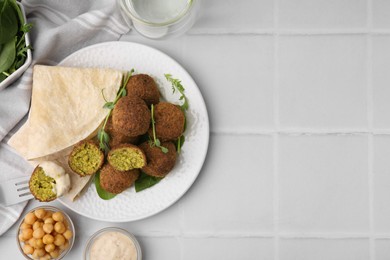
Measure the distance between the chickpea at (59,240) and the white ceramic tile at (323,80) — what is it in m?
0.51

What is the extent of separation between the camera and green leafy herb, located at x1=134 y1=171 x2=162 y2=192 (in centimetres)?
120

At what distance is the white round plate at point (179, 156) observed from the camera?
3.95 ft

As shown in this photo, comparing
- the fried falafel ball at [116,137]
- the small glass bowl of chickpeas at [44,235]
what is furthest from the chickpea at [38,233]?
the fried falafel ball at [116,137]

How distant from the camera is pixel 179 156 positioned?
1.21 metres

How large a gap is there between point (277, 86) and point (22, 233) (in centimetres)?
61

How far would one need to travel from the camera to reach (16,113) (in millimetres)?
1210

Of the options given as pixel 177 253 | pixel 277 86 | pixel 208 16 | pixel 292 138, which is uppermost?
pixel 208 16

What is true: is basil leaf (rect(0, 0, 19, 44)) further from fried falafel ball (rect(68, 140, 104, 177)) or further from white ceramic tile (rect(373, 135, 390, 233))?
white ceramic tile (rect(373, 135, 390, 233))

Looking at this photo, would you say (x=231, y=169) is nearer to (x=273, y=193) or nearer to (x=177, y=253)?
(x=273, y=193)

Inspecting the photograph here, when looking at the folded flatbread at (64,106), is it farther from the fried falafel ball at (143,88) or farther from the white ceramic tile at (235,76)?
the white ceramic tile at (235,76)

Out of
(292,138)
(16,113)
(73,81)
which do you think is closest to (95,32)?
(73,81)

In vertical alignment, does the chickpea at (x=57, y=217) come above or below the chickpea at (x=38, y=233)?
above

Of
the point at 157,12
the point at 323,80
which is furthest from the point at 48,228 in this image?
the point at 323,80

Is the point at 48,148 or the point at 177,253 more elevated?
the point at 48,148
